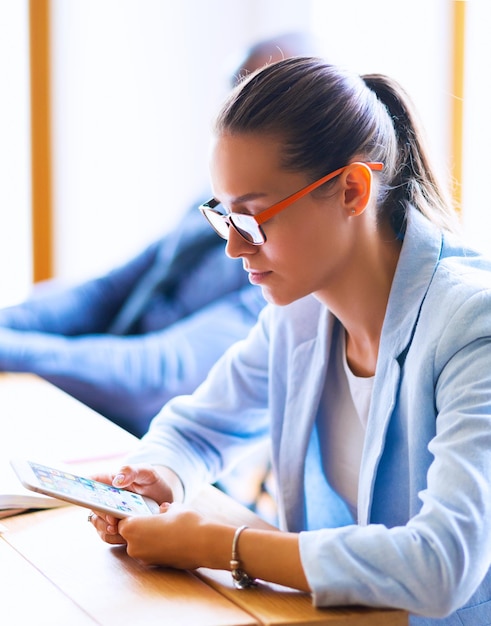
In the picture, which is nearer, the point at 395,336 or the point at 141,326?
the point at 395,336

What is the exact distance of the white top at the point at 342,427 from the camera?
4.39 ft

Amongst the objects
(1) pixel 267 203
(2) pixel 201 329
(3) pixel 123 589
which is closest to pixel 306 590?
(3) pixel 123 589

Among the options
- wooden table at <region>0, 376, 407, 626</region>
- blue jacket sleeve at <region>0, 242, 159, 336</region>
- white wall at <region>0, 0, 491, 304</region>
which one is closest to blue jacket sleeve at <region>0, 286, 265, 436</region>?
blue jacket sleeve at <region>0, 242, 159, 336</region>

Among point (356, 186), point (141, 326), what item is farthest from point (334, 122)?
point (141, 326)

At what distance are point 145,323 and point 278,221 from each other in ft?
5.52

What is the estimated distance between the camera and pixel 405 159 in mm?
1293

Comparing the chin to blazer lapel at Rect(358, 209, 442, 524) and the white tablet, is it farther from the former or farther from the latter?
the white tablet

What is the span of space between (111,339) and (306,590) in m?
1.65

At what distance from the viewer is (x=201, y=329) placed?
253cm

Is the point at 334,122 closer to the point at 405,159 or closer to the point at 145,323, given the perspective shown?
the point at 405,159

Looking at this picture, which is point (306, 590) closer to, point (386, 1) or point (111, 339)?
point (111, 339)

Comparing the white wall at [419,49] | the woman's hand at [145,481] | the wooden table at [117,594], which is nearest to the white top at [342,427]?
the woman's hand at [145,481]

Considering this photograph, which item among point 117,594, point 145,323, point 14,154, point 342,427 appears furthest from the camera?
point 14,154

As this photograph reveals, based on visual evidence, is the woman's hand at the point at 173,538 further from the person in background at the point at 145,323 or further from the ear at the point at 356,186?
the person in background at the point at 145,323
